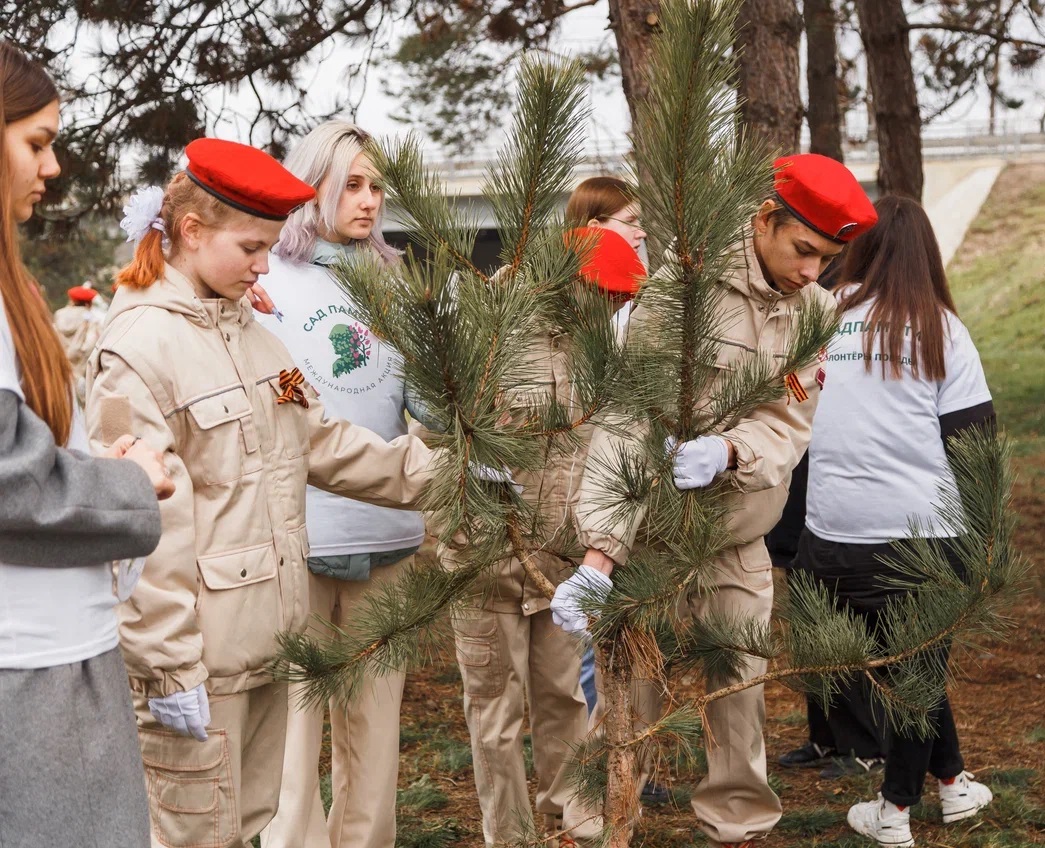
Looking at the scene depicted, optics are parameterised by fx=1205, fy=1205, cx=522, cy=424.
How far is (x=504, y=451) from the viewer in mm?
1986

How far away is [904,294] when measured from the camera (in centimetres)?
319

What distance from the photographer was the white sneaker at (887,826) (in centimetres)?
335

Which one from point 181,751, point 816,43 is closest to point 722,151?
point 181,751

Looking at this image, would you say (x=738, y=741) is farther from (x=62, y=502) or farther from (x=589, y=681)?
(x=62, y=502)

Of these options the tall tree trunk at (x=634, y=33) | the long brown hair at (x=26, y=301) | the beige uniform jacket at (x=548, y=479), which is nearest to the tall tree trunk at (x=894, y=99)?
the tall tree trunk at (x=634, y=33)

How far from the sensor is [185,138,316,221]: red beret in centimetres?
222

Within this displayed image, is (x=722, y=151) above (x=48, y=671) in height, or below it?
above

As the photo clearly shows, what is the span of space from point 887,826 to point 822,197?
193 centimetres

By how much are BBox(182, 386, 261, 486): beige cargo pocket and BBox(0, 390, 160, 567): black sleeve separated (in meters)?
0.50

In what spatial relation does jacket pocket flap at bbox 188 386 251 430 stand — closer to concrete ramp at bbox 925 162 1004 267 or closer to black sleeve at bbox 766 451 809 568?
black sleeve at bbox 766 451 809 568

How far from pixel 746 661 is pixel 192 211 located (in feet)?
4.65

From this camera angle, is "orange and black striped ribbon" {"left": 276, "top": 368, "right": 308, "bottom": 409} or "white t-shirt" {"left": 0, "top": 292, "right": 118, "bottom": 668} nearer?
"white t-shirt" {"left": 0, "top": 292, "right": 118, "bottom": 668}

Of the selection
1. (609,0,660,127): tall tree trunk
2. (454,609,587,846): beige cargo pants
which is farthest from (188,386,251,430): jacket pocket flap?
(609,0,660,127): tall tree trunk

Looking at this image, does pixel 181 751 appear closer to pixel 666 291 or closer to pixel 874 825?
pixel 666 291
